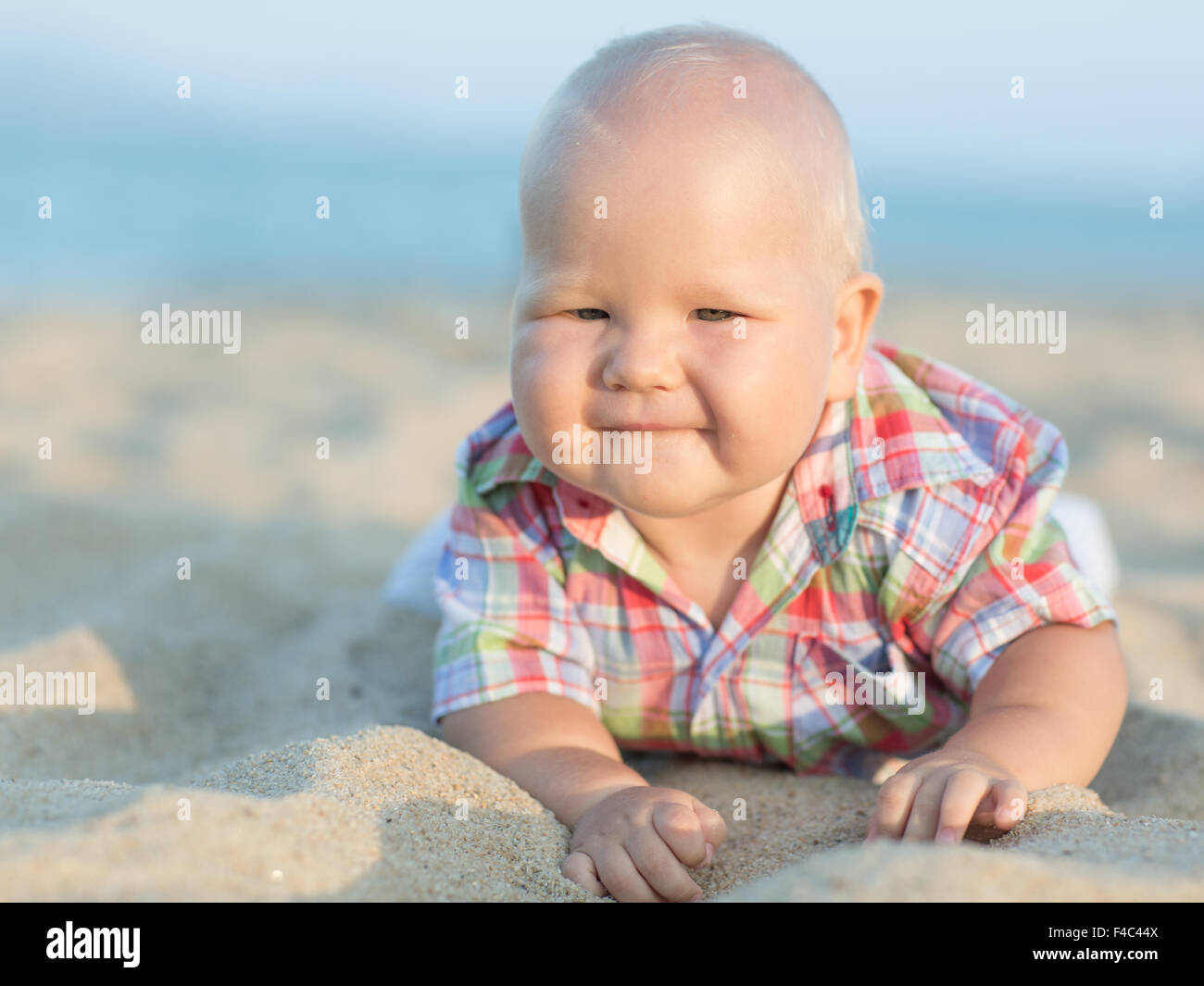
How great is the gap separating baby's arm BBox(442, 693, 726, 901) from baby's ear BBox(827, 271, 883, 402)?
0.76 m

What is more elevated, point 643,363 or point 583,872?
point 643,363

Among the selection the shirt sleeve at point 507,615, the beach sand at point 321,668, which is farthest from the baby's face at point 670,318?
the beach sand at point 321,668

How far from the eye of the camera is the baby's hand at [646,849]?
161 centimetres

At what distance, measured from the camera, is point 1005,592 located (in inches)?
78.7

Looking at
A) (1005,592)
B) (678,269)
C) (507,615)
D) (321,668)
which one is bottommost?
(321,668)

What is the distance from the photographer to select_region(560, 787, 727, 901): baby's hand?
1613 millimetres

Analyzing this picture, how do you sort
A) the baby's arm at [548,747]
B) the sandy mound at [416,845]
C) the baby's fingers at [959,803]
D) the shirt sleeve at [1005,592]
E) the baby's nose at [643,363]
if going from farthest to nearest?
the shirt sleeve at [1005,592] → the baby's arm at [548,747] → the baby's nose at [643,363] → the baby's fingers at [959,803] → the sandy mound at [416,845]

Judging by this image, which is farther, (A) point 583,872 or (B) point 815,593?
(B) point 815,593

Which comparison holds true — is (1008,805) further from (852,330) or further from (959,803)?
(852,330)

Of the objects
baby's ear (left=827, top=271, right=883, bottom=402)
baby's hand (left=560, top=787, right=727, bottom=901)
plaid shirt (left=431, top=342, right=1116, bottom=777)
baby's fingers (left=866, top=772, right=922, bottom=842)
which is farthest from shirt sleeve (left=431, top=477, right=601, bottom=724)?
baby's fingers (left=866, top=772, right=922, bottom=842)

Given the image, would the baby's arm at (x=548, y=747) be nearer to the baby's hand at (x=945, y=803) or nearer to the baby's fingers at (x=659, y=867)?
the baby's fingers at (x=659, y=867)

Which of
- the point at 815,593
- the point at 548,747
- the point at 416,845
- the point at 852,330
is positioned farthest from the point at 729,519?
the point at 416,845

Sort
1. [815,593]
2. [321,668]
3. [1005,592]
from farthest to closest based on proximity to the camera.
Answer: [321,668] < [815,593] < [1005,592]

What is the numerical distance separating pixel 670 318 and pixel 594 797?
0.76m
